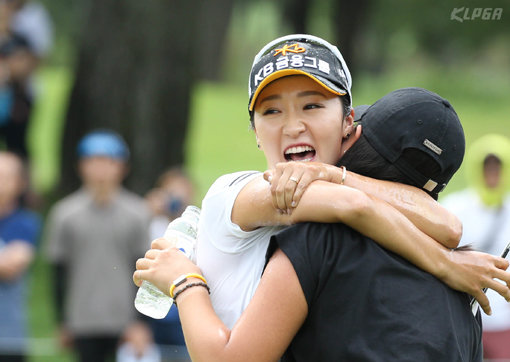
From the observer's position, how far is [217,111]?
19.0 m

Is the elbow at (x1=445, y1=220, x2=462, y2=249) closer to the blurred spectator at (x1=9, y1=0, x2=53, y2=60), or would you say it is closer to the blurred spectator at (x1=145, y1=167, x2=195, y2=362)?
the blurred spectator at (x1=145, y1=167, x2=195, y2=362)

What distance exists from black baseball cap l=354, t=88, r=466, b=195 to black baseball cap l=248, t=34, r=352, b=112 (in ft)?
0.52

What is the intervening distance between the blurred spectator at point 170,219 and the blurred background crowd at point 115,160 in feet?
0.04

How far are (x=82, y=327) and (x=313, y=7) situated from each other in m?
14.9

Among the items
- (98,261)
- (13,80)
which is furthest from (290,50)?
(13,80)

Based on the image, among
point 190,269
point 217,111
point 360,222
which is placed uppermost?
point 360,222

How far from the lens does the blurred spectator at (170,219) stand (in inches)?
290

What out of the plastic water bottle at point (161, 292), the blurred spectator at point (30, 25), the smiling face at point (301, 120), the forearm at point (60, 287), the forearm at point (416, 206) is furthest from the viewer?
the blurred spectator at point (30, 25)

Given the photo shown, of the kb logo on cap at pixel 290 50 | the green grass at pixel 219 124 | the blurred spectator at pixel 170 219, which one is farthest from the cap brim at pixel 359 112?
the green grass at pixel 219 124

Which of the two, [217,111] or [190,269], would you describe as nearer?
[190,269]

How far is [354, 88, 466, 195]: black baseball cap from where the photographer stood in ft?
8.21

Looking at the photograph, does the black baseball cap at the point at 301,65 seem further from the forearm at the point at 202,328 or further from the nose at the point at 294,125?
the forearm at the point at 202,328

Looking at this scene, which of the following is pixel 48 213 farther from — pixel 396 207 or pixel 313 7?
pixel 313 7

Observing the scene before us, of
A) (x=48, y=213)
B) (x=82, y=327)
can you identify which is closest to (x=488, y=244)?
(x=82, y=327)
